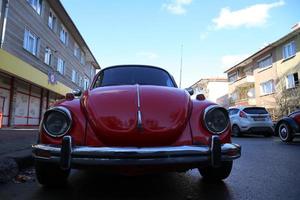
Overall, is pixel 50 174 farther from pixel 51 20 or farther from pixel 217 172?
pixel 51 20

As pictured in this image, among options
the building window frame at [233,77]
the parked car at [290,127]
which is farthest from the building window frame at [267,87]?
the parked car at [290,127]

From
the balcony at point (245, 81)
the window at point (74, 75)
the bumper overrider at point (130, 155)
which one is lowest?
the bumper overrider at point (130, 155)

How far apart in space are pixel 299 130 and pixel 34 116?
16004 mm

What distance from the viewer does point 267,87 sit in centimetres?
3197

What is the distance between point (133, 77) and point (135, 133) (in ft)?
6.10

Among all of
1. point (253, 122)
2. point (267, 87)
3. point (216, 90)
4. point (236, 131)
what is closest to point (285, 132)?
point (253, 122)

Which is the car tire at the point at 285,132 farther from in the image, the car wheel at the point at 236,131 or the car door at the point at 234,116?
the car door at the point at 234,116

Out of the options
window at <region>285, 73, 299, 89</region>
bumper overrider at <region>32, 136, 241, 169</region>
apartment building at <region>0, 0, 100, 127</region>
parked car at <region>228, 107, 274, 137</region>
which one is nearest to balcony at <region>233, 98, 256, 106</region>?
window at <region>285, 73, 299, 89</region>

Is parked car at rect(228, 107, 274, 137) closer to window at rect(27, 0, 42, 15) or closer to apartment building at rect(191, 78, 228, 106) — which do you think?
window at rect(27, 0, 42, 15)

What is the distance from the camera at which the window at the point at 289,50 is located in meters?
26.7

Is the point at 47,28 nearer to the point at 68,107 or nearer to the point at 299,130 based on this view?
the point at 299,130

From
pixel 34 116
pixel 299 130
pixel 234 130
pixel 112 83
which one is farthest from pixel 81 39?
pixel 112 83

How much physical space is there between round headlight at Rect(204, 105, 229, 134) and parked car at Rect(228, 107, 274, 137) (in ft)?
38.1

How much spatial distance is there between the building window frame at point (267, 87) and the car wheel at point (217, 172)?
28.4 m
